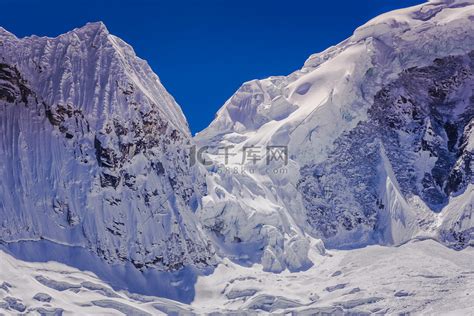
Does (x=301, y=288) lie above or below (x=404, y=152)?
below

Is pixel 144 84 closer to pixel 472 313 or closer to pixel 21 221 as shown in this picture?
pixel 21 221

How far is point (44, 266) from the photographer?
119 m

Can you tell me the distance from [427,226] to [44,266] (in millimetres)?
54156

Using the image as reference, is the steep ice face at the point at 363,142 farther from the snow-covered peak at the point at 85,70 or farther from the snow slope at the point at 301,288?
the snow-covered peak at the point at 85,70

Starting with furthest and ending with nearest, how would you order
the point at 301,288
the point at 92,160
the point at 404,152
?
the point at 404,152 → the point at 92,160 → the point at 301,288

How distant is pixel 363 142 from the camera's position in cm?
15175

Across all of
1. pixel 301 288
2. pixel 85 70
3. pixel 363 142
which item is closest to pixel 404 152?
pixel 363 142

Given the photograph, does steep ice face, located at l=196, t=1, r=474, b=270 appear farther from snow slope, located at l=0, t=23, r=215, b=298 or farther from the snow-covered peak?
the snow-covered peak

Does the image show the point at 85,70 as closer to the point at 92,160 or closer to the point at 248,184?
the point at 92,160

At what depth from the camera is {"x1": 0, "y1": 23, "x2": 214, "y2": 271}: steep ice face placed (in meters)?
127

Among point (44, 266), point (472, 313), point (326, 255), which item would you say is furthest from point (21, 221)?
point (472, 313)

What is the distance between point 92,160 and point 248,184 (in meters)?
25.4

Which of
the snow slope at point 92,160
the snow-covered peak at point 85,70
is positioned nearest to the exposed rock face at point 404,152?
the snow slope at point 92,160

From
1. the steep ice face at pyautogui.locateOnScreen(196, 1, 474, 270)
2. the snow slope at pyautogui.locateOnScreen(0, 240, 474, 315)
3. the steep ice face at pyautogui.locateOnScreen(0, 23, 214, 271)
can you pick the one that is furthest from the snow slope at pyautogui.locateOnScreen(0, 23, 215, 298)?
the steep ice face at pyautogui.locateOnScreen(196, 1, 474, 270)
